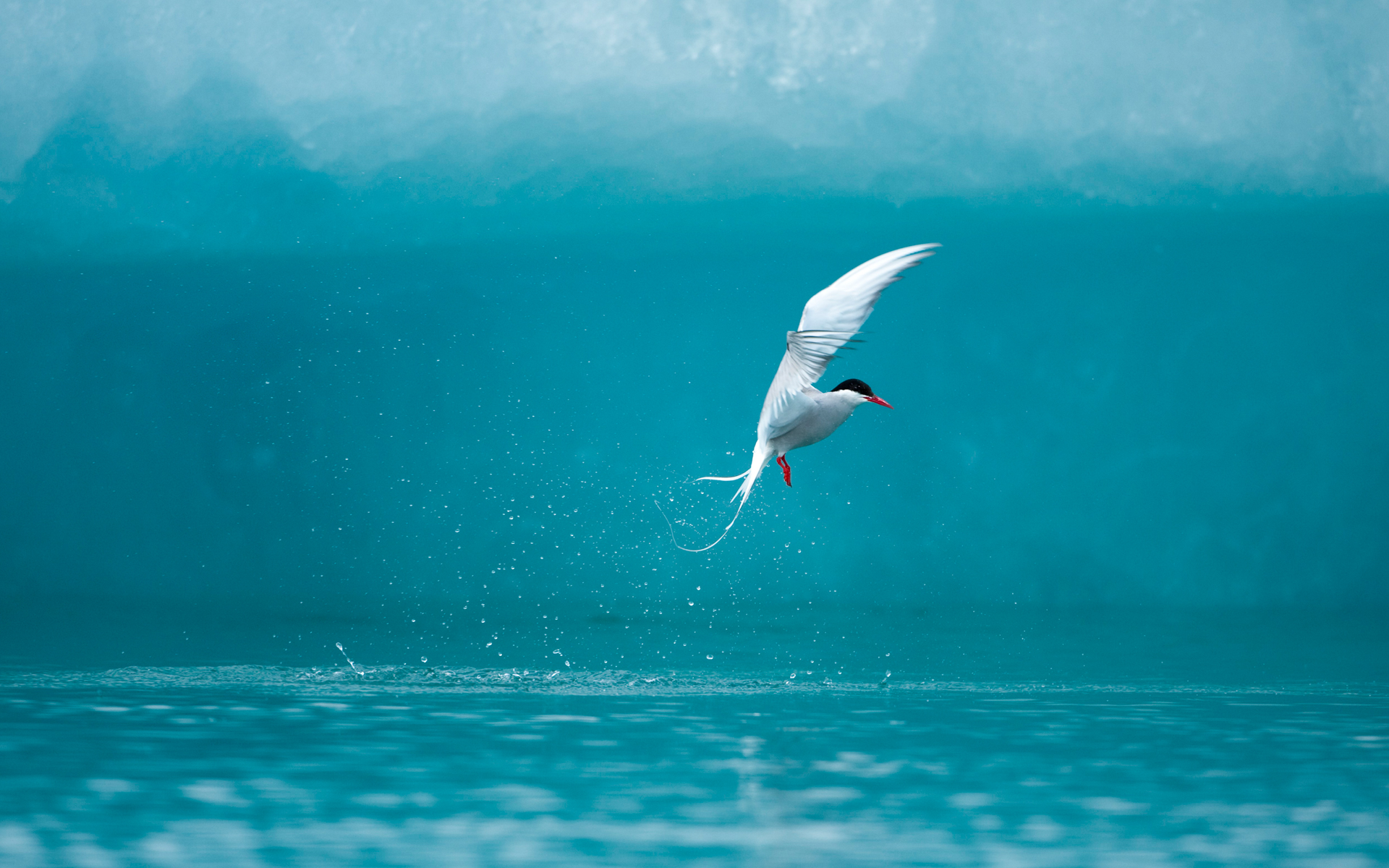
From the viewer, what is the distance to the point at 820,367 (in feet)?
27.9

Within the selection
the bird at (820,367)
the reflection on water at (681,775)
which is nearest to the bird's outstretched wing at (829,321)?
the bird at (820,367)

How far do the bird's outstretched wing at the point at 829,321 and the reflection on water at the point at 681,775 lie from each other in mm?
2008

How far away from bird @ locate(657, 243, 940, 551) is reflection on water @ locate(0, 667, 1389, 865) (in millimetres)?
1766

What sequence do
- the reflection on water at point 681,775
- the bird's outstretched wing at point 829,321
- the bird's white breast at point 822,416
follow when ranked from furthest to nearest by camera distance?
the bird's white breast at point 822,416, the bird's outstretched wing at point 829,321, the reflection on water at point 681,775

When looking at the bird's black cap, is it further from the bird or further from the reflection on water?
the reflection on water

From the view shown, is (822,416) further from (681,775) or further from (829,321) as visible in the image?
(681,775)

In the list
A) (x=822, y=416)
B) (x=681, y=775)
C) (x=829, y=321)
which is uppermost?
(x=829, y=321)

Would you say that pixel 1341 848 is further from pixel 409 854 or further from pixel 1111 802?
pixel 409 854

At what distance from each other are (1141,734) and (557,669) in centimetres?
511

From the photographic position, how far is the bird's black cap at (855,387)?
954 centimetres

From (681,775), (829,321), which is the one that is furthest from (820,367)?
(681,775)

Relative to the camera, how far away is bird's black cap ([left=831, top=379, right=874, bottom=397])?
9.54m

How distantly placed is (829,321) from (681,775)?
291cm

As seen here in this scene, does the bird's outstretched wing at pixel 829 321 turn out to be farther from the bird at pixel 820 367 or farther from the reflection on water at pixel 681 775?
the reflection on water at pixel 681 775
